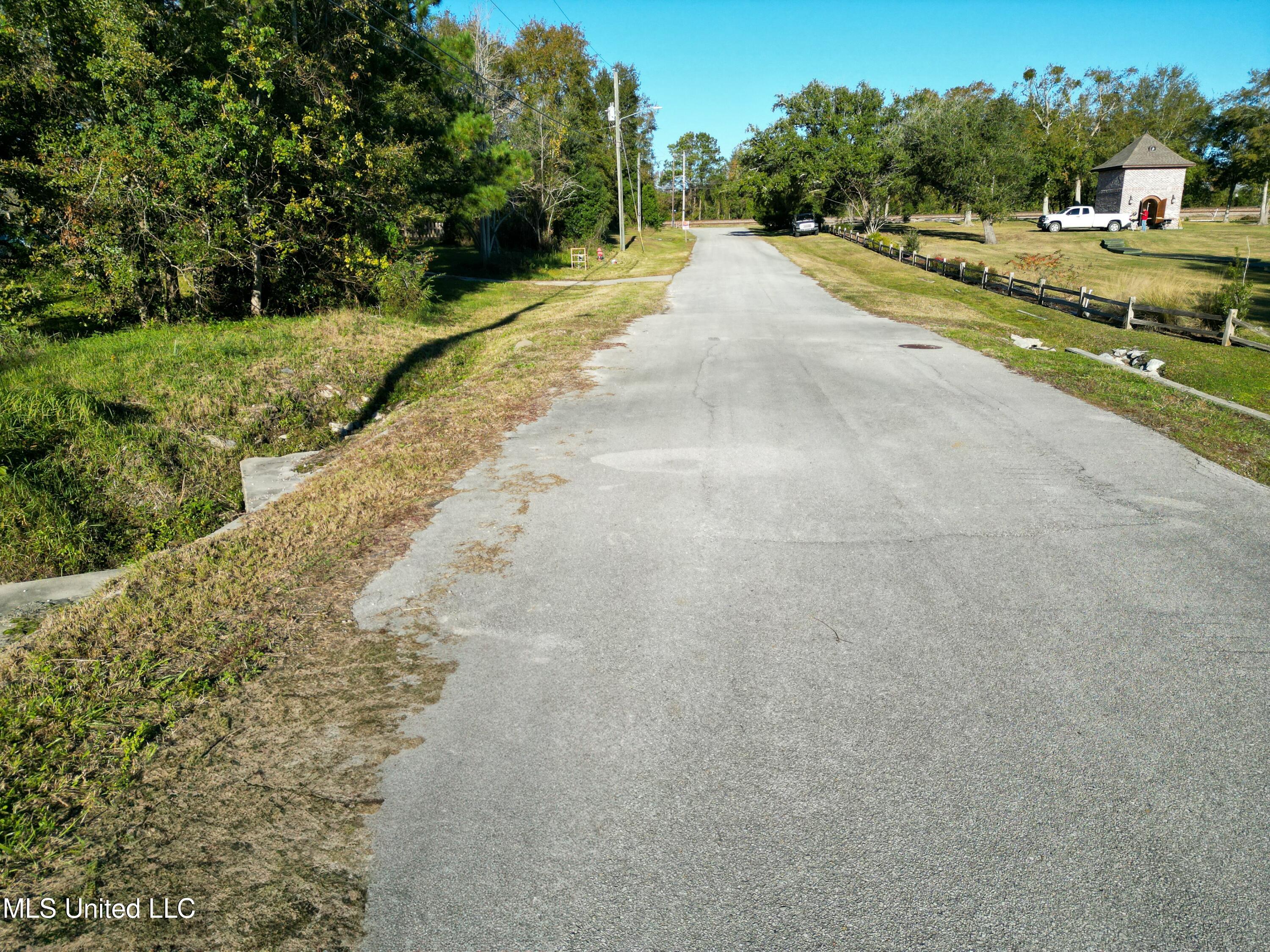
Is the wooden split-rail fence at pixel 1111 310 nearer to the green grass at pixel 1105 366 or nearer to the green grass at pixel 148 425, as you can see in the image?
the green grass at pixel 1105 366

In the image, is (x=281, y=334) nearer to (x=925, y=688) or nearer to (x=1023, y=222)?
(x=925, y=688)

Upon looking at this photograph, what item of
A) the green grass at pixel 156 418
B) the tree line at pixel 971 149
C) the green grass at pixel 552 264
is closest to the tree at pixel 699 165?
the tree line at pixel 971 149

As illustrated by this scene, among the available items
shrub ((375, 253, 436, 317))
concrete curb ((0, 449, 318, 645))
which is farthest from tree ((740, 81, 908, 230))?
concrete curb ((0, 449, 318, 645))

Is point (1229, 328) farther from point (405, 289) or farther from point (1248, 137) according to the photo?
point (1248, 137)

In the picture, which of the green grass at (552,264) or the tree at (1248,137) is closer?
the green grass at (552,264)

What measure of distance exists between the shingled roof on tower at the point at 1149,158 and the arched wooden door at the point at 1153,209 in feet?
7.41

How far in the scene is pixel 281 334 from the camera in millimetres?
13891

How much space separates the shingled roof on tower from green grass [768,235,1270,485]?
39.4 meters

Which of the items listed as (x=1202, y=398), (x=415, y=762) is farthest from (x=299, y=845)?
(x=1202, y=398)

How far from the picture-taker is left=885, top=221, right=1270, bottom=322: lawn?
71.2 feet

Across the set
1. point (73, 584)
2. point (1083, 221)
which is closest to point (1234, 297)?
point (73, 584)

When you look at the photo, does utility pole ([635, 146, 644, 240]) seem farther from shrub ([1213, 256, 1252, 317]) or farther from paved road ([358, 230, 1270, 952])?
paved road ([358, 230, 1270, 952])

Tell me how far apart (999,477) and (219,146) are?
14340mm

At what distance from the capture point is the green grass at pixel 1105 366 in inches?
331
